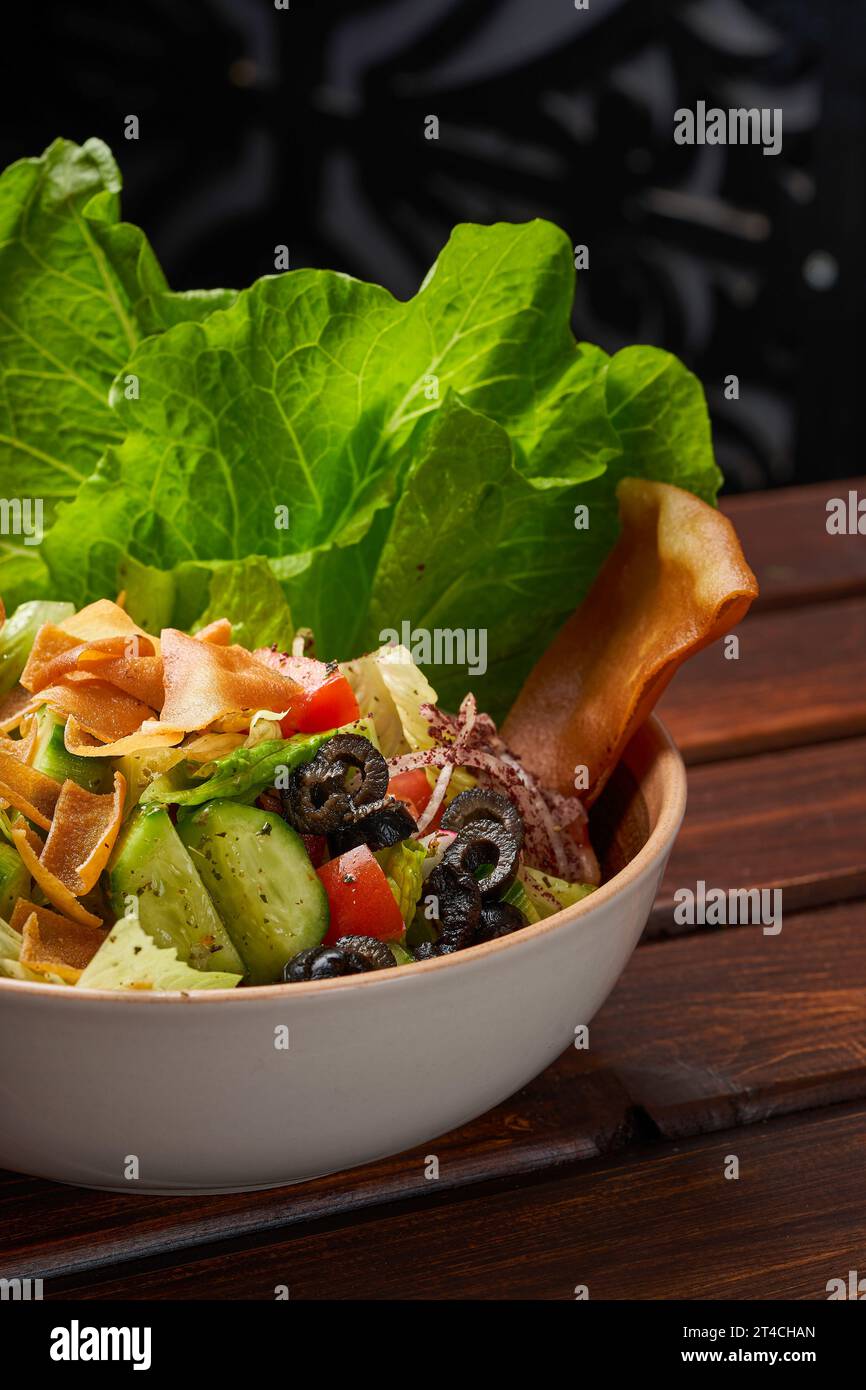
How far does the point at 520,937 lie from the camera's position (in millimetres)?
1054

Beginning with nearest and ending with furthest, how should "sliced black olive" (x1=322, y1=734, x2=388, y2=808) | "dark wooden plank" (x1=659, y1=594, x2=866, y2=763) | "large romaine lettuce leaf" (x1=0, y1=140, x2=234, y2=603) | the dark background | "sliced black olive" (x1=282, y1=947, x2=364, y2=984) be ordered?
"sliced black olive" (x1=282, y1=947, x2=364, y2=984) < "sliced black olive" (x1=322, y1=734, x2=388, y2=808) < "large romaine lettuce leaf" (x1=0, y1=140, x2=234, y2=603) < "dark wooden plank" (x1=659, y1=594, x2=866, y2=763) < the dark background

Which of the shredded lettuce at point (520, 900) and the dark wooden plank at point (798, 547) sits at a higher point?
the dark wooden plank at point (798, 547)

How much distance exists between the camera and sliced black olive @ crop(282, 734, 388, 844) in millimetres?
1177

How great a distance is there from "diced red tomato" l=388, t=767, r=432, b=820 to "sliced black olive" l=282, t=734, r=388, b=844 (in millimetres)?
117

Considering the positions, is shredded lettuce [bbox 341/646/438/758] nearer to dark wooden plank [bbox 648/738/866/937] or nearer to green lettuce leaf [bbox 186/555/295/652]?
green lettuce leaf [bbox 186/555/295/652]

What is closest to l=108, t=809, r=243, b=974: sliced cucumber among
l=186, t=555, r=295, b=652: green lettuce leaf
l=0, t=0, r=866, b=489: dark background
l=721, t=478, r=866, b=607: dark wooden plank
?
l=186, t=555, r=295, b=652: green lettuce leaf

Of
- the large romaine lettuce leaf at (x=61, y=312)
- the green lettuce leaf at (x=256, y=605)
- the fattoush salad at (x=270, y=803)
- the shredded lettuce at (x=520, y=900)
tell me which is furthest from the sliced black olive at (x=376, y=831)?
the large romaine lettuce leaf at (x=61, y=312)

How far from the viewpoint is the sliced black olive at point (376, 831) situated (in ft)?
3.94

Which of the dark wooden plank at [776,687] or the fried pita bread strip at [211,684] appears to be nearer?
the fried pita bread strip at [211,684]

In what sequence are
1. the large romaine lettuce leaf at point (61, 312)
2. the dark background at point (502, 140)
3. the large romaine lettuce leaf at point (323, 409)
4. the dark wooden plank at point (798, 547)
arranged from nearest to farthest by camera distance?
the large romaine lettuce leaf at point (323, 409)
the large romaine lettuce leaf at point (61, 312)
the dark wooden plank at point (798, 547)
the dark background at point (502, 140)

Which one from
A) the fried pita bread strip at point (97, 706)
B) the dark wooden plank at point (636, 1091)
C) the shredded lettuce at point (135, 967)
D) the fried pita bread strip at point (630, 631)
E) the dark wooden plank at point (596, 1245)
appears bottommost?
the dark wooden plank at point (596, 1245)

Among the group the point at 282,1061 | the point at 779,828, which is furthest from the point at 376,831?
the point at 779,828

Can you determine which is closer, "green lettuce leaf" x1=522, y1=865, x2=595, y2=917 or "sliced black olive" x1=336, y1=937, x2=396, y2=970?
"sliced black olive" x1=336, y1=937, x2=396, y2=970

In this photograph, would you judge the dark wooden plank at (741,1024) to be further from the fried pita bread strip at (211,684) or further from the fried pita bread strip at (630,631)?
the fried pita bread strip at (211,684)
